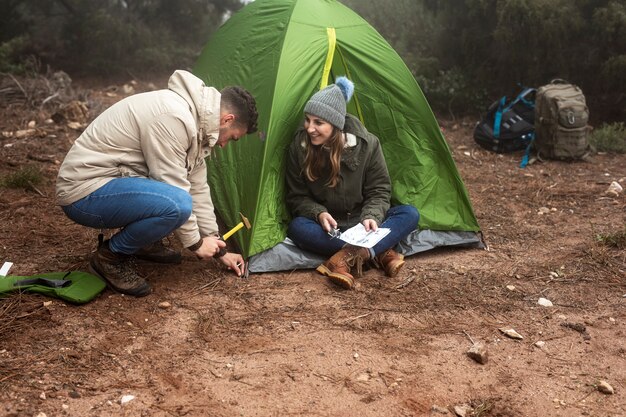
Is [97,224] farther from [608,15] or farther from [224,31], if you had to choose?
[608,15]

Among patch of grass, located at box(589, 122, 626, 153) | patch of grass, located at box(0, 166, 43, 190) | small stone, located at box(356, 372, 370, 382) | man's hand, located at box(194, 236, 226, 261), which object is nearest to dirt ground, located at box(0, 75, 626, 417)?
small stone, located at box(356, 372, 370, 382)

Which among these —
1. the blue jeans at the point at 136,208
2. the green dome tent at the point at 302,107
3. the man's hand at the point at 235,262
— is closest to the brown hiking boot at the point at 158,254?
the man's hand at the point at 235,262

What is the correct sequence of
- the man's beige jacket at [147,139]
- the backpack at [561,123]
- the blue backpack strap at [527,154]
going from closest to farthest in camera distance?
the man's beige jacket at [147,139] → the backpack at [561,123] → the blue backpack strap at [527,154]

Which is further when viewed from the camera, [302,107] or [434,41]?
[434,41]

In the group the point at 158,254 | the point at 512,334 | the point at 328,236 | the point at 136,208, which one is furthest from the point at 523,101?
the point at 136,208

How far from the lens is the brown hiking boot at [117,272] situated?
363cm

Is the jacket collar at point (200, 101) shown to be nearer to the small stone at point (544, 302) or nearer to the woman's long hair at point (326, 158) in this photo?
the woman's long hair at point (326, 158)

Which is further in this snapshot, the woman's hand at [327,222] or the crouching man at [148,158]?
the woman's hand at [327,222]

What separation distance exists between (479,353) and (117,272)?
1959mm

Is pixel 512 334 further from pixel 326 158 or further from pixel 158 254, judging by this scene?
pixel 158 254

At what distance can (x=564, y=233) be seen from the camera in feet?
16.3

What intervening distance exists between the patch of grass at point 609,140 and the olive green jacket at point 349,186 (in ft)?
12.9

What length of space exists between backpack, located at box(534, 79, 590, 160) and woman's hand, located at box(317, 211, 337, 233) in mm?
3602

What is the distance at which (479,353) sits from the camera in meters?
3.19
